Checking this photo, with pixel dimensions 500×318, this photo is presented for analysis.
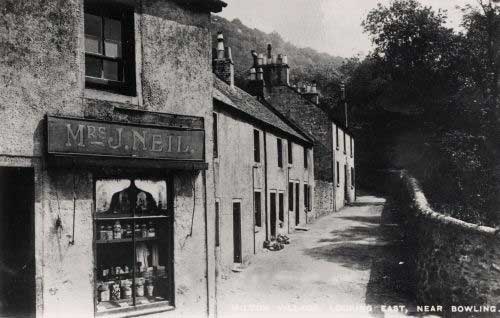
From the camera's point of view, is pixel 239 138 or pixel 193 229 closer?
pixel 193 229

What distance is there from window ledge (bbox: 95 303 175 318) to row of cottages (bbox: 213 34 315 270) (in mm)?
6310

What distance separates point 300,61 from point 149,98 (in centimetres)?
9325

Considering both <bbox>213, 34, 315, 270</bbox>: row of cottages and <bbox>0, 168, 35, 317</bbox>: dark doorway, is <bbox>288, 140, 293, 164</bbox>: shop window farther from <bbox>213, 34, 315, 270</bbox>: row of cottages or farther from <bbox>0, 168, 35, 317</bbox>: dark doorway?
<bbox>0, 168, 35, 317</bbox>: dark doorway

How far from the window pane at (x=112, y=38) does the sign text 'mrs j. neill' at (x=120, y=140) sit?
1.43 metres

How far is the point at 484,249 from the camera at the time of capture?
383 inches

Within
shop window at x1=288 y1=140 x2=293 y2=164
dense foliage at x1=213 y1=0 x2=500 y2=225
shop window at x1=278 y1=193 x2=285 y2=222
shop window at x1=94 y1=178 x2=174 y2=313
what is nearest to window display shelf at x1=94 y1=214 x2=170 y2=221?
shop window at x1=94 y1=178 x2=174 y2=313

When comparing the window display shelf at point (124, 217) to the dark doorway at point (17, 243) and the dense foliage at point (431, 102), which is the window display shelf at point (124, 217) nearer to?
the dark doorway at point (17, 243)

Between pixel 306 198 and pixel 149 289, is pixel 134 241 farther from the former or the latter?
pixel 306 198

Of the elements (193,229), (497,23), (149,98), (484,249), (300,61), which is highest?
(300,61)

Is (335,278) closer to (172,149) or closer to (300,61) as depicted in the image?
(172,149)

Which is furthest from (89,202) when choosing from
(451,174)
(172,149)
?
(451,174)

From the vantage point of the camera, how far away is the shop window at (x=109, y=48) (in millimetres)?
7953

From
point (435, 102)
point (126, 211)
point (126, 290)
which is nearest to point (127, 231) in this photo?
point (126, 211)

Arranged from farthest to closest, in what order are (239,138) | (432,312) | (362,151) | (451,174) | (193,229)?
(362,151), (451,174), (239,138), (432,312), (193,229)
